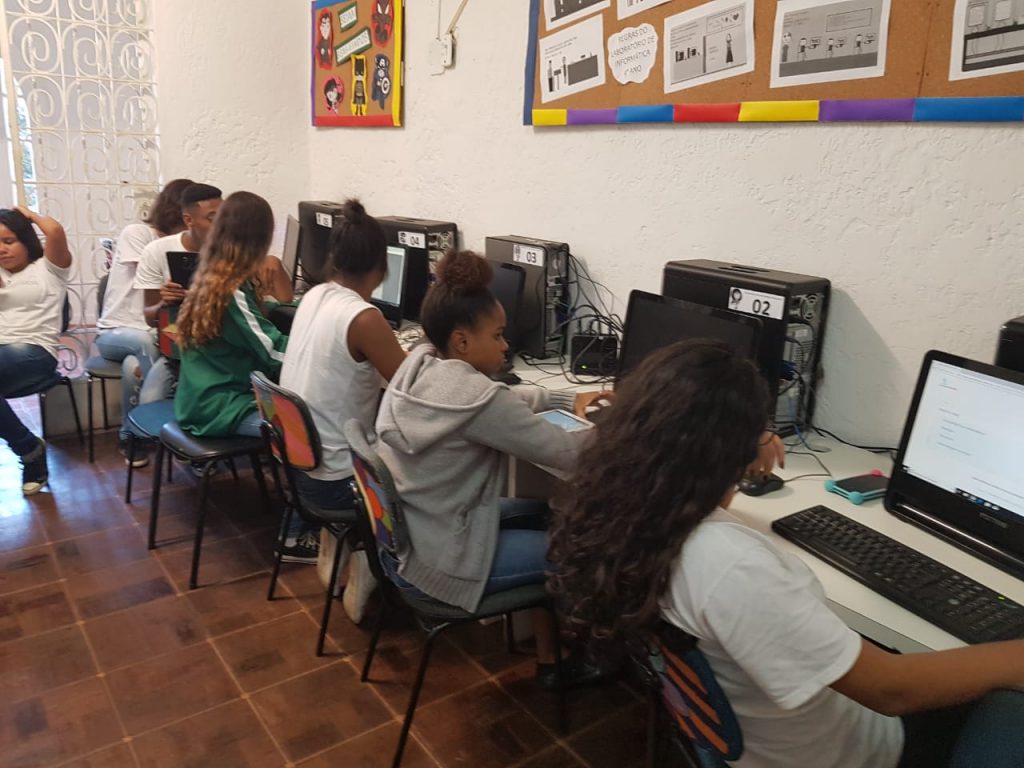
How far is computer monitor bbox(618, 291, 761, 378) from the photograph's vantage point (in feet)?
5.82

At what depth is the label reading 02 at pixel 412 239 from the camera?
10.3 feet

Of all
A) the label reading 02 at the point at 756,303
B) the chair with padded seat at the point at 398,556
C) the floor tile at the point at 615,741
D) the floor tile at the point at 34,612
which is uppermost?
the label reading 02 at the point at 756,303

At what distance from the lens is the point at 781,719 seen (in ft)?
3.65

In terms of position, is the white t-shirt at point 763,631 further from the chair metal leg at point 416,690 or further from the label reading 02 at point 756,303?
the label reading 02 at point 756,303

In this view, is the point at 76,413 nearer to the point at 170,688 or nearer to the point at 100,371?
the point at 100,371

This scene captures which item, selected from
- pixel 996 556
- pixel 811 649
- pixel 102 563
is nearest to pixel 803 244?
pixel 996 556

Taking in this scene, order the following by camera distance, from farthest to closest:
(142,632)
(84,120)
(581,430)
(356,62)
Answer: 1. (84,120)
2. (356,62)
3. (142,632)
4. (581,430)

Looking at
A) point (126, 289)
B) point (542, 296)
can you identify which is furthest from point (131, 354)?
point (542, 296)

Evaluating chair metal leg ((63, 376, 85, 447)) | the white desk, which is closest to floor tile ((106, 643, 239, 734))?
the white desk

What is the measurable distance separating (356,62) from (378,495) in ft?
9.41

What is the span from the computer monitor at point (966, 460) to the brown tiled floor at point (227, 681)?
3.01ft

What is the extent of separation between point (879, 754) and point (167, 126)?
4.18 metres

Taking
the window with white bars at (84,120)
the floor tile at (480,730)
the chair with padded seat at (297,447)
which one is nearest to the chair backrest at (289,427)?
the chair with padded seat at (297,447)

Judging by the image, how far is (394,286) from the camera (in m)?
3.14
